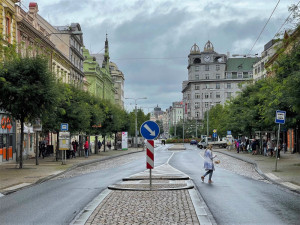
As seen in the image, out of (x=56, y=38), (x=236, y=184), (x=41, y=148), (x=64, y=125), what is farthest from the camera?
(x=56, y=38)

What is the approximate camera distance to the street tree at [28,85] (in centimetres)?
2805

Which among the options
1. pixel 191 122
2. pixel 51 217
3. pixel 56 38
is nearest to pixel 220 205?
pixel 51 217

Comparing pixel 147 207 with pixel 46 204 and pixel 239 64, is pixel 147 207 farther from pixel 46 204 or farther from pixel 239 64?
pixel 239 64

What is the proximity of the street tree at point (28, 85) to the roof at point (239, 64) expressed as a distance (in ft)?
421

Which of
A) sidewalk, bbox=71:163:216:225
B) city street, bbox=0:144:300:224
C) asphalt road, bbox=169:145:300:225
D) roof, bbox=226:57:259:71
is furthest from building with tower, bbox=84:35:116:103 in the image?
sidewalk, bbox=71:163:216:225

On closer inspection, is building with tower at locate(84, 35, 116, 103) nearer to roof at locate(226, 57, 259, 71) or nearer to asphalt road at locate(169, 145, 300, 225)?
roof at locate(226, 57, 259, 71)

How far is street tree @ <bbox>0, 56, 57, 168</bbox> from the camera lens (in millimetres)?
28047

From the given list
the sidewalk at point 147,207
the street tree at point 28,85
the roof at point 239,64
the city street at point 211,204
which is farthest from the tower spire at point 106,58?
the sidewalk at point 147,207

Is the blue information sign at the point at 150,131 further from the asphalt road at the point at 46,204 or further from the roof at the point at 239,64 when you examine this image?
the roof at the point at 239,64

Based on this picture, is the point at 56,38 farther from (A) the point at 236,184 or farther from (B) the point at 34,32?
(A) the point at 236,184

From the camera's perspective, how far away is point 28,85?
1106 inches

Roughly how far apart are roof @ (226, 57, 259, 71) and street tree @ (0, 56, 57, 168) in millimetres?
128416

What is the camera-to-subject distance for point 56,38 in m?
74.4

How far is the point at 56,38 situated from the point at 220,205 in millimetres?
64569
